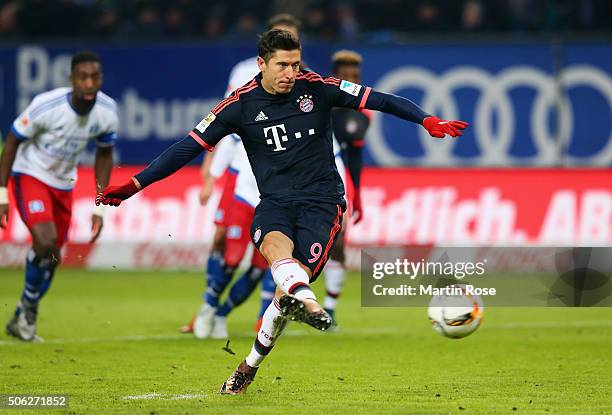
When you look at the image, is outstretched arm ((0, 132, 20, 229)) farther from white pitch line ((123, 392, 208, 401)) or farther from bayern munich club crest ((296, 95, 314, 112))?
bayern munich club crest ((296, 95, 314, 112))

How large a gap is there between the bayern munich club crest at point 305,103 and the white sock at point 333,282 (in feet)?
13.6

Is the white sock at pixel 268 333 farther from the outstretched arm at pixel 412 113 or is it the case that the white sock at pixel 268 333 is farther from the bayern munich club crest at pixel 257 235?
the outstretched arm at pixel 412 113

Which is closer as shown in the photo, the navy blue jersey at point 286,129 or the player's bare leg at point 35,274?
the navy blue jersey at point 286,129

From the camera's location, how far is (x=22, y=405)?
7.44 m

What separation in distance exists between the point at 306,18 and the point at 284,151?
1377 centimetres

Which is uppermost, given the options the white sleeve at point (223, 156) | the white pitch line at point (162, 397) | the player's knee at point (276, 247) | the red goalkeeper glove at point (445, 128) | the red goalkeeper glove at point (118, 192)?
the red goalkeeper glove at point (445, 128)

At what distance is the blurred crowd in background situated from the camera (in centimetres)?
2088

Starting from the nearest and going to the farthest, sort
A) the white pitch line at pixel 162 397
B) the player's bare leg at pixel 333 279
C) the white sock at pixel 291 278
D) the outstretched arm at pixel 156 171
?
1. the white sock at pixel 291 278
2. the white pitch line at pixel 162 397
3. the outstretched arm at pixel 156 171
4. the player's bare leg at pixel 333 279

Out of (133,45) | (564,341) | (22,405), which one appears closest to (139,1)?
(133,45)

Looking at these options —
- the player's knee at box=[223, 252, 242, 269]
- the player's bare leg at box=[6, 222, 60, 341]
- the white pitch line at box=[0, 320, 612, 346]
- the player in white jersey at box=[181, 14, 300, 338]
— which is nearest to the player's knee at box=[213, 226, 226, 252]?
the player in white jersey at box=[181, 14, 300, 338]

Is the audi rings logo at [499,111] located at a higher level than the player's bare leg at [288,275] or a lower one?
higher

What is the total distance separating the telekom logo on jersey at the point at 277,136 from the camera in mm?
8016

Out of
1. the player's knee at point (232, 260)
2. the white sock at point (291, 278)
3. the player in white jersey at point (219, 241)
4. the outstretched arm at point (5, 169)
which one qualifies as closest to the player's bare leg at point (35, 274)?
the outstretched arm at point (5, 169)

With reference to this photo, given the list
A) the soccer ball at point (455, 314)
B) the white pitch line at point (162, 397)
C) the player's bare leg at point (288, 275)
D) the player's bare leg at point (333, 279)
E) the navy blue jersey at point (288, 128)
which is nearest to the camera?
the player's bare leg at point (288, 275)
